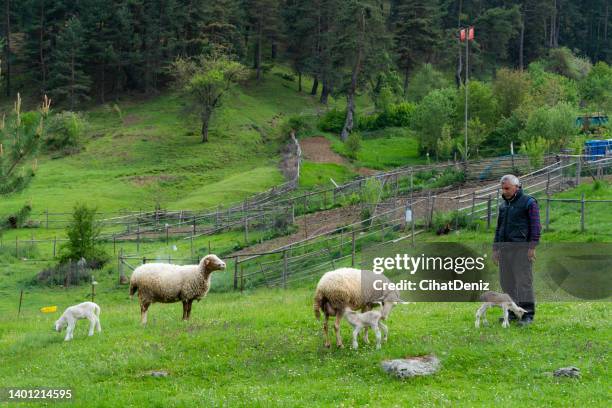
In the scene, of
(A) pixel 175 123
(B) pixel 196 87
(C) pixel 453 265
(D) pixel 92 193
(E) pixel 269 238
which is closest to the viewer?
(C) pixel 453 265

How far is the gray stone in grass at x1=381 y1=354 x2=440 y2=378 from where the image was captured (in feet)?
45.4

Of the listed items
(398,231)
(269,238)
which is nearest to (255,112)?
(269,238)

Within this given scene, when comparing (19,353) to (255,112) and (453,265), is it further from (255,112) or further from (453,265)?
(255,112)

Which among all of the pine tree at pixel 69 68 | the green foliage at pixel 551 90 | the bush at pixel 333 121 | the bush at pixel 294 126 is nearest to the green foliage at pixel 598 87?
the green foliage at pixel 551 90

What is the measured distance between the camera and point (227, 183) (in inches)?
2443

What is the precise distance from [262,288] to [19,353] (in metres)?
12.8

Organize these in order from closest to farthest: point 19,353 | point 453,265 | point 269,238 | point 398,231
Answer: point 453,265 < point 19,353 < point 398,231 < point 269,238

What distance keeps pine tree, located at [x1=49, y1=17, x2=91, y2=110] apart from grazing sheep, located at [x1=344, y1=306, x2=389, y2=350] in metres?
69.9

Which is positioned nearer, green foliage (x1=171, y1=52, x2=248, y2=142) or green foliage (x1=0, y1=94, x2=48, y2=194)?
green foliage (x1=0, y1=94, x2=48, y2=194)

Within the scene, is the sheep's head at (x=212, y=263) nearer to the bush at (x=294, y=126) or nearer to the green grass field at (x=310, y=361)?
the green grass field at (x=310, y=361)

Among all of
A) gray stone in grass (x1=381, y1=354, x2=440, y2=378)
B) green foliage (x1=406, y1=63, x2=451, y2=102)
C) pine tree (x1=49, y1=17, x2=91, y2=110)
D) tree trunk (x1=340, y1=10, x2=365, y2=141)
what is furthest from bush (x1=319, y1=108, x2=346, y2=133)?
gray stone in grass (x1=381, y1=354, x2=440, y2=378)

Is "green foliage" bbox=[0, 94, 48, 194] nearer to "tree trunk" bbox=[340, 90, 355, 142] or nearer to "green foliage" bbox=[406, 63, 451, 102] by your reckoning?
"tree trunk" bbox=[340, 90, 355, 142]

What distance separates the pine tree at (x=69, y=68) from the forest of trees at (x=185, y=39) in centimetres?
10

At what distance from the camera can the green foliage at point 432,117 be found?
6244cm
